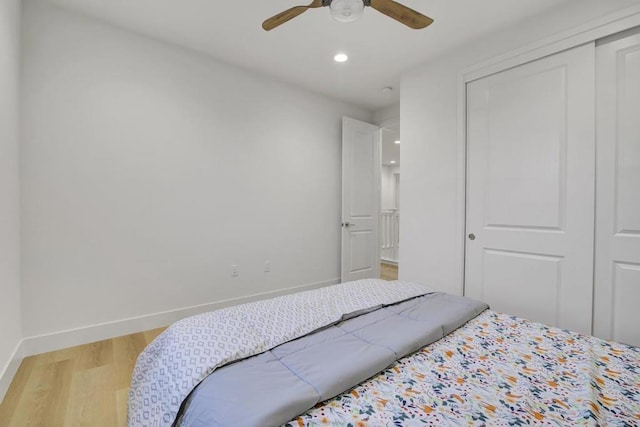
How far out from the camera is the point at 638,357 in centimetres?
113

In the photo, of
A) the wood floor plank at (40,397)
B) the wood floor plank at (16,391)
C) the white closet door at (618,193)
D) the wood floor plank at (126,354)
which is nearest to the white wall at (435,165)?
the white closet door at (618,193)

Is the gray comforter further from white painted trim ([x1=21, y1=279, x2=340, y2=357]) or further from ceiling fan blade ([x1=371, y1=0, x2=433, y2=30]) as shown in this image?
white painted trim ([x1=21, y1=279, x2=340, y2=357])

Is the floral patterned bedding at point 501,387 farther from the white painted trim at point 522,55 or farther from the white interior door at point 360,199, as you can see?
the white interior door at point 360,199

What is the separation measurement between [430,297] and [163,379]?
1.41 meters

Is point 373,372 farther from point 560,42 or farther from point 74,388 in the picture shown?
point 560,42

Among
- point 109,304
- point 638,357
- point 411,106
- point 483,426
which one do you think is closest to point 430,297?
point 638,357

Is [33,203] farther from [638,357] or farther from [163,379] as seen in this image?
[638,357]

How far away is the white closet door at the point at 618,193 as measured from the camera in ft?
5.83

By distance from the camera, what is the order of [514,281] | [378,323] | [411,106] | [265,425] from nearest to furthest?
[265,425] → [378,323] → [514,281] → [411,106]

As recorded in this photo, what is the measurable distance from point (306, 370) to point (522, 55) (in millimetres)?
2616

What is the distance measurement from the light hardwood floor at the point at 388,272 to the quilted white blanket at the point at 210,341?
340 centimetres

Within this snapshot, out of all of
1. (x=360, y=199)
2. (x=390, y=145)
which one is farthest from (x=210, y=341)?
(x=390, y=145)

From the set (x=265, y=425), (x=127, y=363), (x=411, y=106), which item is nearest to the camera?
(x=265, y=425)

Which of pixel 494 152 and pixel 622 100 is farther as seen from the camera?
pixel 494 152
